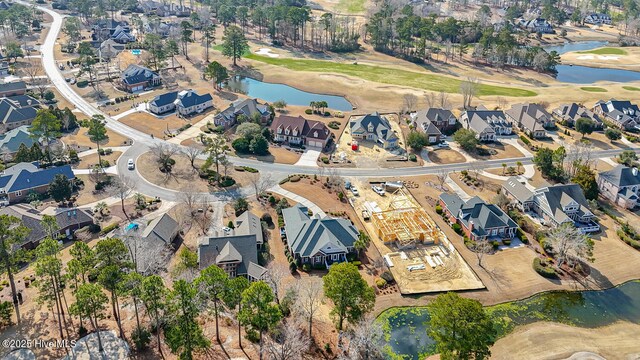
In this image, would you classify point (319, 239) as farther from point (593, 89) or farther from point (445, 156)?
point (593, 89)

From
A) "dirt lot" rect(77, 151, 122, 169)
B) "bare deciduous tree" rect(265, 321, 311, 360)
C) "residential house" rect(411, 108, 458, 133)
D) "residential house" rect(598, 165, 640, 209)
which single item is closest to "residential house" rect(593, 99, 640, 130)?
"residential house" rect(598, 165, 640, 209)

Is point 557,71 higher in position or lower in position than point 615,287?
higher

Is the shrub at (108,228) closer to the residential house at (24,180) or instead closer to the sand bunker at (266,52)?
the residential house at (24,180)

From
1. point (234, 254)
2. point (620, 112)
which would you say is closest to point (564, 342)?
point (234, 254)

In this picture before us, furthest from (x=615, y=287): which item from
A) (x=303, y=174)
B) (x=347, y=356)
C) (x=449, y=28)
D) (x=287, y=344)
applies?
(x=449, y=28)

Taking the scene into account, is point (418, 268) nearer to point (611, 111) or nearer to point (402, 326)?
point (402, 326)

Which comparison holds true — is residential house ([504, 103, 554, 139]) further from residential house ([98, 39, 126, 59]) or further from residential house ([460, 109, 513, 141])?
residential house ([98, 39, 126, 59])

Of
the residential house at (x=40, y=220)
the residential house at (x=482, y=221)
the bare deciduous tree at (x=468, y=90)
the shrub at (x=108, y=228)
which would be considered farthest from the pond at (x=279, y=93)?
the residential house at (x=40, y=220)
